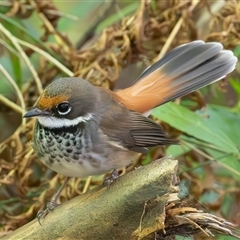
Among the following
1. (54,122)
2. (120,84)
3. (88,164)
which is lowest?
(120,84)

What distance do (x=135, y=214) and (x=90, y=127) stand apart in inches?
14.1

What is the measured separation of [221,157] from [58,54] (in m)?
0.78

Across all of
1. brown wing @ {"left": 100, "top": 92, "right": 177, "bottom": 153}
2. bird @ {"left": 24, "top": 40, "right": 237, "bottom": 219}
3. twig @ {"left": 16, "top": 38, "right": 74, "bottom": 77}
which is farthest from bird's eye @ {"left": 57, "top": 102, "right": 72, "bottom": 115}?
twig @ {"left": 16, "top": 38, "right": 74, "bottom": 77}

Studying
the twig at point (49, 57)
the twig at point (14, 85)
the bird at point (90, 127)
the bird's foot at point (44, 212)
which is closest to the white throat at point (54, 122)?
the bird at point (90, 127)

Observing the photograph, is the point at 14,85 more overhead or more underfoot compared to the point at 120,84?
more overhead

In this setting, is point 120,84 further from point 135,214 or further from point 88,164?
point 135,214

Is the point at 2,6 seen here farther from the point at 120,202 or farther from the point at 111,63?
the point at 120,202

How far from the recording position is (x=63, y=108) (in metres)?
1.47

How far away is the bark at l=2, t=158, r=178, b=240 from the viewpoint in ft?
3.83

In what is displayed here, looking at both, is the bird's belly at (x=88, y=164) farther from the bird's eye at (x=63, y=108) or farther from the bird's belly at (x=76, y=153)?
the bird's eye at (x=63, y=108)

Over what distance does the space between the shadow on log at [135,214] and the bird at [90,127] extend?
0.36ft

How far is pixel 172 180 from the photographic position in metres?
1.16

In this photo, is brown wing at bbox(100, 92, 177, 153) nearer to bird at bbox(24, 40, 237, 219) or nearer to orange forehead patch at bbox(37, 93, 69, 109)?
bird at bbox(24, 40, 237, 219)

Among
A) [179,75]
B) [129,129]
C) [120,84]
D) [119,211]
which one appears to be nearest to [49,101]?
[129,129]
